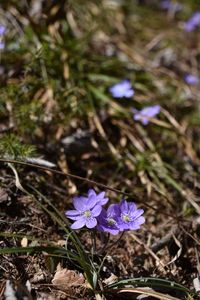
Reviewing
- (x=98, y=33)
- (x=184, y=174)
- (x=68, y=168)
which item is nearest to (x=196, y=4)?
(x=98, y=33)

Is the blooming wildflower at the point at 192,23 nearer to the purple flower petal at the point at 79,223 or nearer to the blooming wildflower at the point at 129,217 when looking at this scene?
the blooming wildflower at the point at 129,217

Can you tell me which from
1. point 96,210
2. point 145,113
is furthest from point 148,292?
point 145,113

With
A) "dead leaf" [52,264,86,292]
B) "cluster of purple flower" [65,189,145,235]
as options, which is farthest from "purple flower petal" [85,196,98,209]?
"dead leaf" [52,264,86,292]

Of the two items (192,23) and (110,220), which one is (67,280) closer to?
(110,220)

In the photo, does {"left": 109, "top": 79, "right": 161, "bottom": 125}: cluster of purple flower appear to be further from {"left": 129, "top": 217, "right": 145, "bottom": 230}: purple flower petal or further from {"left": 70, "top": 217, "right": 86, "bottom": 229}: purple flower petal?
{"left": 70, "top": 217, "right": 86, "bottom": 229}: purple flower petal

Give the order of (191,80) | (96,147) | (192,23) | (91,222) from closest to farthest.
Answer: (91,222)
(96,147)
(191,80)
(192,23)

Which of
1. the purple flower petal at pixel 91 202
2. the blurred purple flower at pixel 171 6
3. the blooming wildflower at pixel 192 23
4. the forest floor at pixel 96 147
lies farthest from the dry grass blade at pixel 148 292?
the blurred purple flower at pixel 171 6

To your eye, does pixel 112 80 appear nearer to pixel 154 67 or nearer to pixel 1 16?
pixel 154 67
